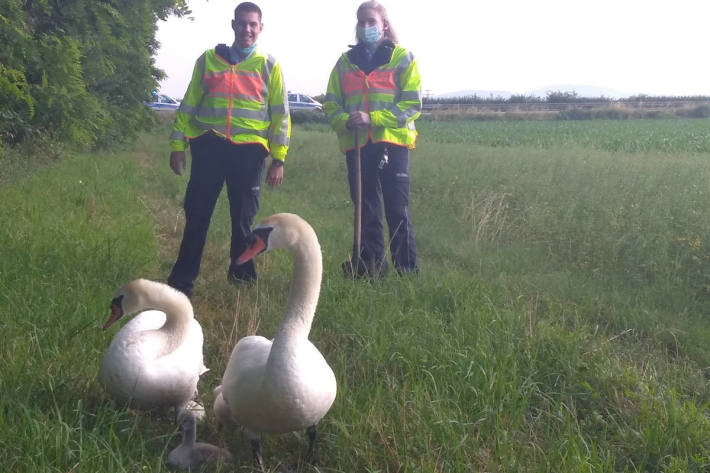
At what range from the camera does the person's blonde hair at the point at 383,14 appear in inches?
203

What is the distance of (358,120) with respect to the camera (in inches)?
198

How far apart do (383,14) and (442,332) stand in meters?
2.87

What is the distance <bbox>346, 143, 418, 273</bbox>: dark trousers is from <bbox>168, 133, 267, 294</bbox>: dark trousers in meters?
0.92

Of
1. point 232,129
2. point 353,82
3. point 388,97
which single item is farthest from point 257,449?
point 353,82

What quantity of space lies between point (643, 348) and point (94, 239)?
4365mm

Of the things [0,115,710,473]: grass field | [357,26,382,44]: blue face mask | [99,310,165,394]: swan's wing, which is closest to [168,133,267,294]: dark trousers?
[0,115,710,473]: grass field

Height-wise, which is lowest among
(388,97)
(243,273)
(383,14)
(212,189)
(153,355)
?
(243,273)

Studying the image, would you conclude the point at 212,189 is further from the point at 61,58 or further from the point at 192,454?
the point at 61,58

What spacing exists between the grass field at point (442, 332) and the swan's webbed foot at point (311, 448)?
5cm

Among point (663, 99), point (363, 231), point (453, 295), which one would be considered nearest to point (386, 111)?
point (363, 231)

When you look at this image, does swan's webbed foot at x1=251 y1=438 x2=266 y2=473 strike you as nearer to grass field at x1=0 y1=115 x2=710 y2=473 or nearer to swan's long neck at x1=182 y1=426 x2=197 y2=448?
grass field at x1=0 y1=115 x2=710 y2=473

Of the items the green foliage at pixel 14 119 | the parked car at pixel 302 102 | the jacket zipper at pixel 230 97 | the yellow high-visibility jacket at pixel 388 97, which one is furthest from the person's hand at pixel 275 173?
the parked car at pixel 302 102

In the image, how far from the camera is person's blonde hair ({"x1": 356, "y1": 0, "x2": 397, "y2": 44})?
16.9 ft

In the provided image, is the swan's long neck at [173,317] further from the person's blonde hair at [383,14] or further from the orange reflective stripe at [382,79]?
the person's blonde hair at [383,14]
